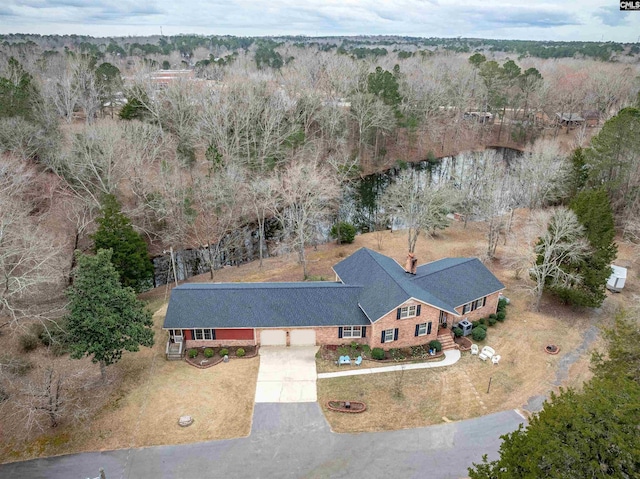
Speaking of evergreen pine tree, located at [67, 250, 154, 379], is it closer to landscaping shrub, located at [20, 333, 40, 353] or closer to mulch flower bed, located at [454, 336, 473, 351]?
landscaping shrub, located at [20, 333, 40, 353]

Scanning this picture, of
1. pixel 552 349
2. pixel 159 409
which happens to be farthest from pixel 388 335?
pixel 159 409

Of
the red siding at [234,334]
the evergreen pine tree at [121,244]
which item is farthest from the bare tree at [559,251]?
the evergreen pine tree at [121,244]

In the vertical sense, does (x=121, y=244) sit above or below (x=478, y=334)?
above

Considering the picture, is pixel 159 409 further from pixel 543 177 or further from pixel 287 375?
pixel 543 177

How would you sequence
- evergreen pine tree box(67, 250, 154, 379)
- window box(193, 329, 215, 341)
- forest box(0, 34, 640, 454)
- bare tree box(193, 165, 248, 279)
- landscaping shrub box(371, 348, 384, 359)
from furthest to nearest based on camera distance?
bare tree box(193, 165, 248, 279) → forest box(0, 34, 640, 454) → window box(193, 329, 215, 341) → landscaping shrub box(371, 348, 384, 359) → evergreen pine tree box(67, 250, 154, 379)

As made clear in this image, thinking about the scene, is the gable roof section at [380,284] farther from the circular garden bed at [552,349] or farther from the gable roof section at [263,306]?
the circular garden bed at [552,349]

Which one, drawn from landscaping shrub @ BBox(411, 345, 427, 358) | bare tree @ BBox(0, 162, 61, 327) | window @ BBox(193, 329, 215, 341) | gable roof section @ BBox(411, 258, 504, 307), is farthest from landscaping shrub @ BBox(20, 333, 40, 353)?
gable roof section @ BBox(411, 258, 504, 307)
